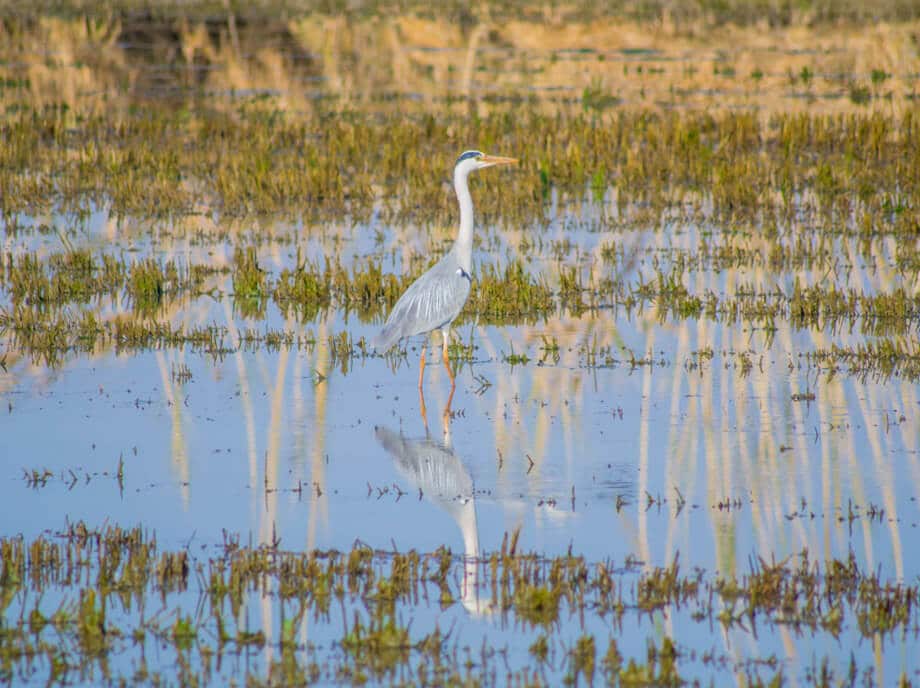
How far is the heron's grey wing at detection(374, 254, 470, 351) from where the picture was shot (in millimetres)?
9953

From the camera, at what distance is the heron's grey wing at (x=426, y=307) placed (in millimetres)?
9953

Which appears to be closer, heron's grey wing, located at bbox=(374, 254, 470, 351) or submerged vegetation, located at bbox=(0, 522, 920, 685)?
submerged vegetation, located at bbox=(0, 522, 920, 685)

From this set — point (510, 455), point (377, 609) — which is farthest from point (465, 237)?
point (377, 609)

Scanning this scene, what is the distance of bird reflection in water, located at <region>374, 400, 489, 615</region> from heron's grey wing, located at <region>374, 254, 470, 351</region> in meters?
0.81

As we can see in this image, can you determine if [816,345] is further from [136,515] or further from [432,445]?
[136,515]

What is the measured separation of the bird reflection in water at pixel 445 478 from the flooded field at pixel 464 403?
32 mm

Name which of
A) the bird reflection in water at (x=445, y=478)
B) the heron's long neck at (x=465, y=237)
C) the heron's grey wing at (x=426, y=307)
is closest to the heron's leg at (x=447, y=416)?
the bird reflection in water at (x=445, y=478)

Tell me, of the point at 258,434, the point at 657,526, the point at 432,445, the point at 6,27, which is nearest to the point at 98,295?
the point at 258,434

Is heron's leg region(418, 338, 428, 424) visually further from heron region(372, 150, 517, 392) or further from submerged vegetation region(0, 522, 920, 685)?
submerged vegetation region(0, 522, 920, 685)

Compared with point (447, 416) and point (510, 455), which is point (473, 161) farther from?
point (510, 455)

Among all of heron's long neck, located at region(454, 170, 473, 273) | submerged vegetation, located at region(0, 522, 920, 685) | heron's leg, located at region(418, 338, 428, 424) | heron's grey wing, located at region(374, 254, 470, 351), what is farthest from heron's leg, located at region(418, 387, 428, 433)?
submerged vegetation, located at region(0, 522, 920, 685)

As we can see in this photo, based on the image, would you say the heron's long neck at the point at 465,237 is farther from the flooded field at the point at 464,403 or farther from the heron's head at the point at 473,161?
the flooded field at the point at 464,403

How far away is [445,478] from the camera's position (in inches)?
314

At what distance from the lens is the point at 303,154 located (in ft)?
67.8
